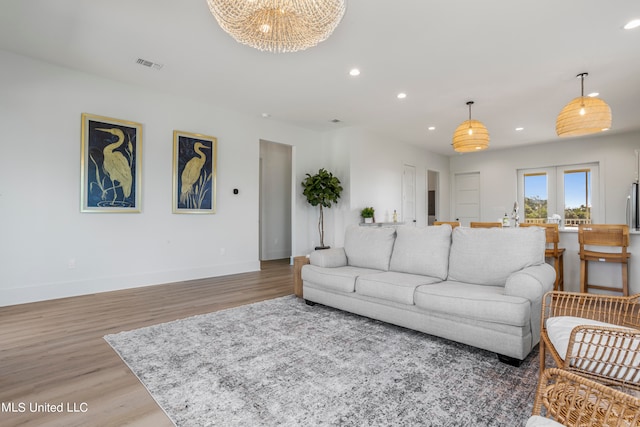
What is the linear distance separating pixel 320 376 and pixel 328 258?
5.52 ft

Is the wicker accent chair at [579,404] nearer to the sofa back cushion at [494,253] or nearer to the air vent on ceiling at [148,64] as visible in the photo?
the sofa back cushion at [494,253]

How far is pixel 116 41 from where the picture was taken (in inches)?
132

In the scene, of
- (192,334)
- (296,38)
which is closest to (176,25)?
(296,38)

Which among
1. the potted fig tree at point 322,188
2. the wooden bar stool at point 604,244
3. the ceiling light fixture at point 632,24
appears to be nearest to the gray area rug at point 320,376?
the wooden bar stool at point 604,244

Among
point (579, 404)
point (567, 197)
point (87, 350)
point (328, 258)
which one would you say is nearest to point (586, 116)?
point (328, 258)

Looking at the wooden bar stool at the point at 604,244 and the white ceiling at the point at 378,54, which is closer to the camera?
the white ceiling at the point at 378,54

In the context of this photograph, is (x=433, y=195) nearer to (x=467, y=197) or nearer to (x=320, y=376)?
(x=467, y=197)

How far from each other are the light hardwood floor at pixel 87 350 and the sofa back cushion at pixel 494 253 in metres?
2.24

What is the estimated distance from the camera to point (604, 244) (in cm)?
354

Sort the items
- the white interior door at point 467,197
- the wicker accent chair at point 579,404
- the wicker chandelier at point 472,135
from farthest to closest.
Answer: the white interior door at point 467,197, the wicker chandelier at point 472,135, the wicker accent chair at point 579,404

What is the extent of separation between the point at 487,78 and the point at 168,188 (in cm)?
471

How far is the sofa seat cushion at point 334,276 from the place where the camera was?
3133 mm

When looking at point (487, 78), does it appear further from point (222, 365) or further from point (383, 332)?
point (222, 365)

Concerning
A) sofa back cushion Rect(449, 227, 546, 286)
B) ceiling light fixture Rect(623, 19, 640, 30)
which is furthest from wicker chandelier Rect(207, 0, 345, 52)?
ceiling light fixture Rect(623, 19, 640, 30)
